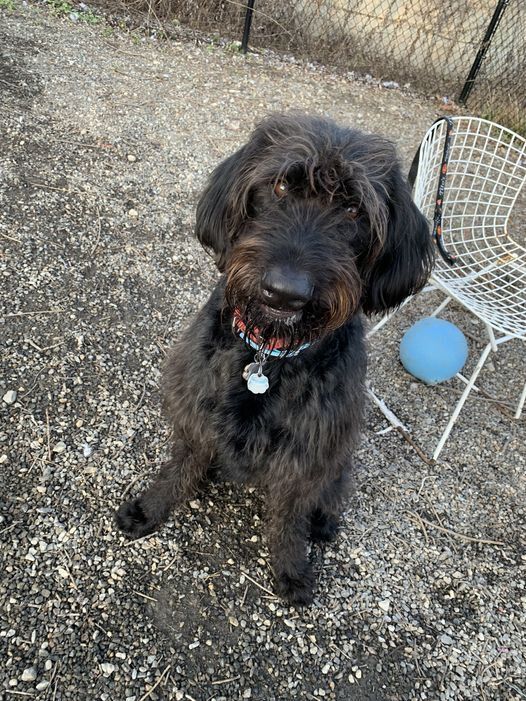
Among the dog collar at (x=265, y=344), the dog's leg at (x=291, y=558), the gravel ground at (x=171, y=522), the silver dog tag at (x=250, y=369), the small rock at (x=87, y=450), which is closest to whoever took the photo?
the dog collar at (x=265, y=344)

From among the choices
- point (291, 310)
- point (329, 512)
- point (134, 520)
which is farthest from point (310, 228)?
point (134, 520)

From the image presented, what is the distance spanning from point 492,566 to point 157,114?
4.71 metres

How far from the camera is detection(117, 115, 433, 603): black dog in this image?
1749 millimetres

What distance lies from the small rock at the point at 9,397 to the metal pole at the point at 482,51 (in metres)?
6.90

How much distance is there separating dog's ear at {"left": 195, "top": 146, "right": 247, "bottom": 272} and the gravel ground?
1325 mm

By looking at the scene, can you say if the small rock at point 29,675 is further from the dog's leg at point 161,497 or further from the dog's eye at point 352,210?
the dog's eye at point 352,210

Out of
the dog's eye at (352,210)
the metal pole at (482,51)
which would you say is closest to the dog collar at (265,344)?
the dog's eye at (352,210)

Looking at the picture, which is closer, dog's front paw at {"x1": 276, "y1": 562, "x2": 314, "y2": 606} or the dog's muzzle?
the dog's muzzle

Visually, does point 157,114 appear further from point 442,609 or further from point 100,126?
point 442,609

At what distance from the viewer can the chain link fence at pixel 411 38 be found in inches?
264

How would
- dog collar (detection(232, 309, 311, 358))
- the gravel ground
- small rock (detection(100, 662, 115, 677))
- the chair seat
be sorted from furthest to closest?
the chair seat → the gravel ground → small rock (detection(100, 662, 115, 677)) → dog collar (detection(232, 309, 311, 358))

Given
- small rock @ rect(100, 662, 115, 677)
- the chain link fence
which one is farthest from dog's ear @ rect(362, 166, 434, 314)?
the chain link fence

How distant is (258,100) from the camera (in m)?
5.91

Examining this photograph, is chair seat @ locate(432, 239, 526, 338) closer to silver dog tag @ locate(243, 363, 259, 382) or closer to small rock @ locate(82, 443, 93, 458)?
silver dog tag @ locate(243, 363, 259, 382)
